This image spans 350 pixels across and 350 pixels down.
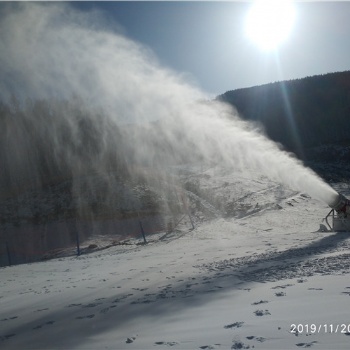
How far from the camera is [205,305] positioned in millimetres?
6625

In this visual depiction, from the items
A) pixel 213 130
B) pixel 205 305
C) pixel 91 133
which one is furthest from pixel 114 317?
pixel 91 133

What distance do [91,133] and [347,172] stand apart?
2746 centimetres

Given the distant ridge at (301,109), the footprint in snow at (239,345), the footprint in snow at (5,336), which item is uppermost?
the distant ridge at (301,109)

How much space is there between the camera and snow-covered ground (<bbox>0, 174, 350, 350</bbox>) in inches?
189

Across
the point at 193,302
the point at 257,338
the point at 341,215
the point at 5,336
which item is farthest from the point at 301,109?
the point at 257,338

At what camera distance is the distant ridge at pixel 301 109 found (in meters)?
54.0

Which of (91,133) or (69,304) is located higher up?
(91,133)

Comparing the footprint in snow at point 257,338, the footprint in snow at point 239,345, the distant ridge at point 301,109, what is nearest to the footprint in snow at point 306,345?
the footprint in snow at point 257,338

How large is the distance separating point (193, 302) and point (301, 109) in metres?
57.2

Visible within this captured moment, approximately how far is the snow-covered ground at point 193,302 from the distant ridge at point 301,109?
40477mm

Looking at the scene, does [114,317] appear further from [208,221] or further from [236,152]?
[236,152]

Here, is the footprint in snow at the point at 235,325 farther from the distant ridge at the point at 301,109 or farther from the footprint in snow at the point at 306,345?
the distant ridge at the point at 301,109

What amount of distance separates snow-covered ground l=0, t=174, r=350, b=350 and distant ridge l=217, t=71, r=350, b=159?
40477mm

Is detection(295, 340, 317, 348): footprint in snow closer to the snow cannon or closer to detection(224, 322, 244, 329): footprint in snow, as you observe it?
detection(224, 322, 244, 329): footprint in snow
